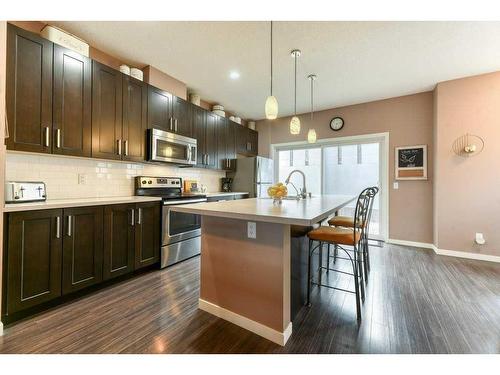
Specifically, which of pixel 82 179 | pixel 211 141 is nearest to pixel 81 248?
pixel 82 179

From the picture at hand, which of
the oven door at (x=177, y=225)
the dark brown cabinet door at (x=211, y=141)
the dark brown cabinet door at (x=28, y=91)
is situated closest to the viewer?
the dark brown cabinet door at (x=28, y=91)

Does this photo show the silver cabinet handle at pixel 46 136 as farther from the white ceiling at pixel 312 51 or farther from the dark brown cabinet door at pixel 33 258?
the white ceiling at pixel 312 51

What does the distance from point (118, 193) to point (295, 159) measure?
3.84m

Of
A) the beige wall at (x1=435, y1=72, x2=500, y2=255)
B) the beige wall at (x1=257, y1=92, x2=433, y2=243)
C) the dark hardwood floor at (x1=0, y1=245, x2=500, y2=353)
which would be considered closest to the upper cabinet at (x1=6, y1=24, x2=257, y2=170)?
the dark hardwood floor at (x1=0, y1=245, x2=500, y2=353)

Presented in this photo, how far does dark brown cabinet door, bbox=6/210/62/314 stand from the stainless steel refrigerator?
325cm

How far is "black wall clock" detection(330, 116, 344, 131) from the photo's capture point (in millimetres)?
4770

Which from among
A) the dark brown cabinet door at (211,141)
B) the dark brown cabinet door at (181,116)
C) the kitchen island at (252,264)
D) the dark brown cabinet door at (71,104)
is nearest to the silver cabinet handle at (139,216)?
the dark brown cabinet door at (71,104)

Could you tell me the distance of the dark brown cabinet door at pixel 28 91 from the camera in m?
1.87

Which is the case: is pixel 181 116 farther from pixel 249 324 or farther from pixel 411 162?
pixel 411 162

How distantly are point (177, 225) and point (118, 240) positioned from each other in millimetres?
772

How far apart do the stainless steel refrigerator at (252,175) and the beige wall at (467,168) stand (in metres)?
3.00
